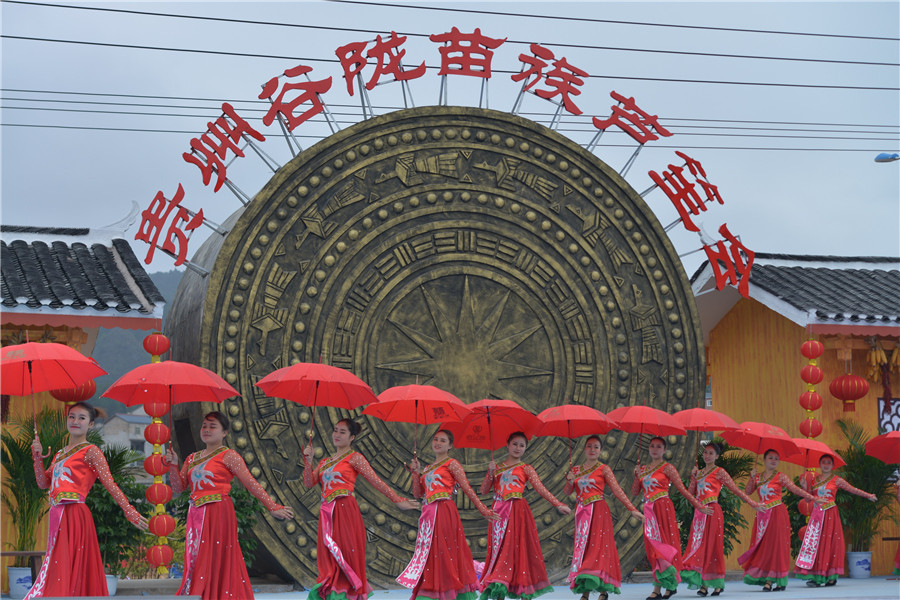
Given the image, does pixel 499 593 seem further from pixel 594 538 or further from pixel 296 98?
pixel 296 98

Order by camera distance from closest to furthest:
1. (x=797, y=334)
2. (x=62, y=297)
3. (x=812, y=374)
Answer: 1. (x=62, y=297)
2. (x=812, y=374)
3. (x=797, y=334)

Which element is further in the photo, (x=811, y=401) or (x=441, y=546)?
(x=811, y=401)

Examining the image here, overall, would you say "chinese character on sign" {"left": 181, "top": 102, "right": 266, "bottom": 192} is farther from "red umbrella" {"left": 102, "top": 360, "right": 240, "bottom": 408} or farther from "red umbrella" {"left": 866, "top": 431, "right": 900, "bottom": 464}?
"red umbrella" {"left": 866, "top": 431, "right": 900, "bottom": 464}

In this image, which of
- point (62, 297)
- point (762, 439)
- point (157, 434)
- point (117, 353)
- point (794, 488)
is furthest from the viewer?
point (117, 353)

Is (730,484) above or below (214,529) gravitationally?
above

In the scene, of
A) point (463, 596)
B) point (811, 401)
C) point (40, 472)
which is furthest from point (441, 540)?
point (811, 401)

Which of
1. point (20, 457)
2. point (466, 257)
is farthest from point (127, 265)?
point (466, 257)

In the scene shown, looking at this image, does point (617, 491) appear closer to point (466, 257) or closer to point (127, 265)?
point (466, 257)

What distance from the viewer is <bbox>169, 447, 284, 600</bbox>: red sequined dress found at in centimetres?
743

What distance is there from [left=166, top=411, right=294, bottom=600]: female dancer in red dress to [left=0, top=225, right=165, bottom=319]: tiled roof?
256 centimetres

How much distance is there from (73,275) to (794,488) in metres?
7.03

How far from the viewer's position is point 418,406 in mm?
8633

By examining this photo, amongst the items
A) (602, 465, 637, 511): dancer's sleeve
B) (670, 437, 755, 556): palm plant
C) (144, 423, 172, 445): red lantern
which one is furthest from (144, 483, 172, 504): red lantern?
(670, 437, 755, 556): palm plant

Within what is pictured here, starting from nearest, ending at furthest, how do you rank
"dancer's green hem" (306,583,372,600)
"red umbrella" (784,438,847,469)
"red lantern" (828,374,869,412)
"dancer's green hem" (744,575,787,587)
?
"dancer's green hem" (306,583,372,600) → "dancer's green hem" (744,575,787,587) → "red umbrella" (784,438,847,469) → "red lantern" (828,374,869,412)
